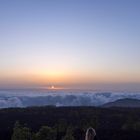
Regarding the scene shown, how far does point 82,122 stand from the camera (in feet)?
543

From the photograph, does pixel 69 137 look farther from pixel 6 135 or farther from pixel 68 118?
pixel 68 118

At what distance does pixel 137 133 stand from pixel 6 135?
169 feet

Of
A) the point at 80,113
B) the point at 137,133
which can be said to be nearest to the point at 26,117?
the point at 80,113

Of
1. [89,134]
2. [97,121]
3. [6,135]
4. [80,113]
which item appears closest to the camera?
[89,134]

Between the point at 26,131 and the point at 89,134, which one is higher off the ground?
the point at 89,134

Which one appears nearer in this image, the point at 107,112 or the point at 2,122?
the point at 2,122

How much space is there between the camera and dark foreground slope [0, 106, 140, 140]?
420ft

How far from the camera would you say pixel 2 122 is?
154m

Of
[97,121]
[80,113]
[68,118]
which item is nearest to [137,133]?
[97,121]

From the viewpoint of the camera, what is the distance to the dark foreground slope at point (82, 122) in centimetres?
12793

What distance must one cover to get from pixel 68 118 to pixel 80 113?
58.8 feet

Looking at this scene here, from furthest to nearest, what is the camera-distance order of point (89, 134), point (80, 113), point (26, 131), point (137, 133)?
point (80, 113), point (137, 133), point (26, 131), point (89, 134)

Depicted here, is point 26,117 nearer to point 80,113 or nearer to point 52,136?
point 80,113

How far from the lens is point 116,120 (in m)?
171
